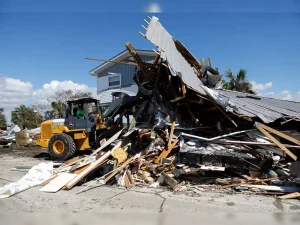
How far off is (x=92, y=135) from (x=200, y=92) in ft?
19.3

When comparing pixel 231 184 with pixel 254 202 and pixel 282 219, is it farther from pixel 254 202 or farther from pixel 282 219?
pixel 282 219

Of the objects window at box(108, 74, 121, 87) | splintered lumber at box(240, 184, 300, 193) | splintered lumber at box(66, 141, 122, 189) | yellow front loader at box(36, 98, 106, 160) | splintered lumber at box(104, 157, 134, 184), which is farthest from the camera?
window at box(108, 74, 121, 87)

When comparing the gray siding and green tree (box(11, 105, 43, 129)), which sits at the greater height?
the gray siding

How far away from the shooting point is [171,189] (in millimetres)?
6918

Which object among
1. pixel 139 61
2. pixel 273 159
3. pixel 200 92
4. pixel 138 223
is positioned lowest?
pixel 138 223

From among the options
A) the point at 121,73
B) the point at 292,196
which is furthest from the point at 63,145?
the point at 121,73

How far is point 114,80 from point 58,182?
1654 cm

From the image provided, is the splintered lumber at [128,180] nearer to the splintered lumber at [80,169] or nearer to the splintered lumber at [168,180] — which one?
the splintered lumber at [168,180]

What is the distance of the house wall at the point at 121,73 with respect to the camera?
71.6ft

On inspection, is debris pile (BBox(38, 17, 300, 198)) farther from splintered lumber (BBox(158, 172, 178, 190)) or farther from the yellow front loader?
the yellow front loader

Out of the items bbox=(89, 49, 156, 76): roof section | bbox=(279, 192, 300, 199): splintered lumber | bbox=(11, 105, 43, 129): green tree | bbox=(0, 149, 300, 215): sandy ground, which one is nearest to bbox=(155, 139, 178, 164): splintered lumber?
bbox=(0, 149, 300, 215): sandy ground

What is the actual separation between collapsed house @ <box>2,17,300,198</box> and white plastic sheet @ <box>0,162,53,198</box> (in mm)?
253

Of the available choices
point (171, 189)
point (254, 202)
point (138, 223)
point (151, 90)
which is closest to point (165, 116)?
point (151, 90)

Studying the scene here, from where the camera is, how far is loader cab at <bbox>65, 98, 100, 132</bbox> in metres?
12.1
